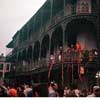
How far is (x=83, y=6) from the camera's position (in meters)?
7.65

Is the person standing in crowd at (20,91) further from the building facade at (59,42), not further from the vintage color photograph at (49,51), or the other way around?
the building facade at (59,42)

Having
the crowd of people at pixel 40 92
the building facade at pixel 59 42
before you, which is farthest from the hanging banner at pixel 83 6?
the crowd of people at pixel 40 92

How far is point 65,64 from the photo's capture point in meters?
5.74

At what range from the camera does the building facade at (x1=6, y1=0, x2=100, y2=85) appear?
5.83 m

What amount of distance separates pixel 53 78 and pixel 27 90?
0.88 m

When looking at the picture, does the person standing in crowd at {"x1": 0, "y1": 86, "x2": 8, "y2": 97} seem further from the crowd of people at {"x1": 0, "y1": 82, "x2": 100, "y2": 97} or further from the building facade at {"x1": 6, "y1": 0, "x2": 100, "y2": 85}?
the building facade at {"x1": 6, "y1": 0, "x2": 100, "y2": 85}

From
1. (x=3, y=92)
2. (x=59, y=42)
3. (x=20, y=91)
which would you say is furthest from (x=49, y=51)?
(x=3, y=92)

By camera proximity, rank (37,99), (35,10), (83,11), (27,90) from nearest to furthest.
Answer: (37,99) → (27,90) → (35,10) → (83,11)

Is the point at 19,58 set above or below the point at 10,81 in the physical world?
→ above

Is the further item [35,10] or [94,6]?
[94,6]

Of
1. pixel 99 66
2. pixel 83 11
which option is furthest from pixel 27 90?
pixel 83 11

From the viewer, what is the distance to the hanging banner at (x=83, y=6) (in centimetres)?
754

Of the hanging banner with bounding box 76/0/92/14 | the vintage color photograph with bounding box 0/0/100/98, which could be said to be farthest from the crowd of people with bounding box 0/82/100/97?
the hanging banner with bounding box 76/0/92/14

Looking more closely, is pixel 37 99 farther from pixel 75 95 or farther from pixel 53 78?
pixel 53 78
